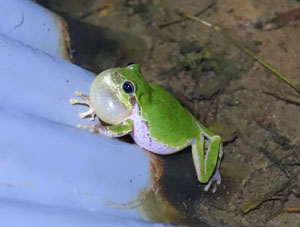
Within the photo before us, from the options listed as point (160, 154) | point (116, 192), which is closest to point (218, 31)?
point (160, 154)

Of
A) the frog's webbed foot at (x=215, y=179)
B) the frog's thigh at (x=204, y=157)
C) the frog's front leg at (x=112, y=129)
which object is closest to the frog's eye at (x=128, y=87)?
the frog's front leg at (x=112, y=129)

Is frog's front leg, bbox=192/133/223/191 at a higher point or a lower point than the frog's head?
lower

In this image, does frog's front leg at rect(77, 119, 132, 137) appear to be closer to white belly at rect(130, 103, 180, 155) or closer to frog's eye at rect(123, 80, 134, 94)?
white belly at rect(130, 103, 180, 155)

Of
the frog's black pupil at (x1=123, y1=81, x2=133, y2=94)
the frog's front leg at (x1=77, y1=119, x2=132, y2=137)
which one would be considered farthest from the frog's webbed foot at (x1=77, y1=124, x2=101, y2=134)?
the frog's black pupil at (x1=123, y1=81, x2=133, y2=94)

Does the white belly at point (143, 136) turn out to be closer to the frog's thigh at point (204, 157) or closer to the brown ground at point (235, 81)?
the frog's thigh at point (204, 157)

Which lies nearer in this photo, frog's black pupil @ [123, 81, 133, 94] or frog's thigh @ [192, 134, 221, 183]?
frog's black pupil @ [123, 81, 133, 94]

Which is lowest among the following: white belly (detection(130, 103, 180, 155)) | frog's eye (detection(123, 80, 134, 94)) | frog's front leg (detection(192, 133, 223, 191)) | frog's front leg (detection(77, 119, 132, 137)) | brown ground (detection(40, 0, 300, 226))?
brown ground (detection(40, 0, 300, 226))

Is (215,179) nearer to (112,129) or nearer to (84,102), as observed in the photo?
(112,129)

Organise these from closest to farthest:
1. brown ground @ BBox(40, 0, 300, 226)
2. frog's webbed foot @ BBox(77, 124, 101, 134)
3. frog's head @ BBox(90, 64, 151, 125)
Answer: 1. frog's webbed foot @ BBox(77, 124, 101, 134)
2. frog's head @ BBox(90, 64, 151, 125)
3. brown ground @ BBox(40, 0, 300, 226)

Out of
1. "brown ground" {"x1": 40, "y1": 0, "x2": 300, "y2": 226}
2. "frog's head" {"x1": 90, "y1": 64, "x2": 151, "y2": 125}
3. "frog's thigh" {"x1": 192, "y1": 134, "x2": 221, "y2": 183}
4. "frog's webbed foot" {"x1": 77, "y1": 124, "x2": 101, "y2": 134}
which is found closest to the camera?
"frog's webbed foot" {"x1": 77, "y1": 124, "x2": 101, "y2": 134}
